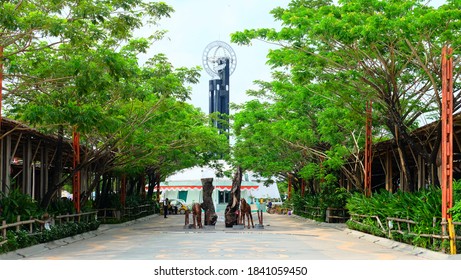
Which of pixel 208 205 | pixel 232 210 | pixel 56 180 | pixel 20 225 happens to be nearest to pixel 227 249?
pixel 20 225

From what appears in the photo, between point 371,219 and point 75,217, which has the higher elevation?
point 371,219

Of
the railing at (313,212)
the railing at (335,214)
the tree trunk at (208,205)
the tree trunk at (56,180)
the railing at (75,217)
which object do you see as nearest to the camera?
the railing at (75,217)

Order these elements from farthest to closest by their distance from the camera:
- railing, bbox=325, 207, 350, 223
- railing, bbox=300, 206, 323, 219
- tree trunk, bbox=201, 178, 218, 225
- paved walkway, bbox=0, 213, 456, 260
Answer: railing, bbox=300, 206, 323, 219 → railing, bbox=325, 207, 350, 223 → tree trunk, bbox=201, 178, 218, 225 → paved walkway, bbox=0, 213, 456, 260

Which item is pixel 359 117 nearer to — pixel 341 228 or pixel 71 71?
pixel 341 228

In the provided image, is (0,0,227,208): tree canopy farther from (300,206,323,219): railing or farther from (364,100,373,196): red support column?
(300,206,323,219): railing

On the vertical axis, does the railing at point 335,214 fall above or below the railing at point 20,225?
below

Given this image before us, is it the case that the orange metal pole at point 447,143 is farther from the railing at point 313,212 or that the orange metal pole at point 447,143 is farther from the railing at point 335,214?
the railing at point 313,212

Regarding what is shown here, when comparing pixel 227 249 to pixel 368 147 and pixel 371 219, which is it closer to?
pixel 371 219

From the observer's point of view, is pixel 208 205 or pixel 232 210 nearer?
pixel 232 210

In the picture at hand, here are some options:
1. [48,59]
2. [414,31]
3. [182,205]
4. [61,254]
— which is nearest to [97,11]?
[48,59]

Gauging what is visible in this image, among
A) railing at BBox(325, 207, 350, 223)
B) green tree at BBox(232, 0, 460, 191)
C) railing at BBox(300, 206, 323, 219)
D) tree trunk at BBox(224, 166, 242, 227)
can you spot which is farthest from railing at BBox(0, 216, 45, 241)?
railing at BBox(300, 206, 323, 219)

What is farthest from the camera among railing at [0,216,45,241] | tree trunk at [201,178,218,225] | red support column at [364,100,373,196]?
tree trunk at [201,178,218,225]

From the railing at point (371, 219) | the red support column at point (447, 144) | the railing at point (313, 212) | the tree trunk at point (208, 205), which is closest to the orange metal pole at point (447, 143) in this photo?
the red support column at point (447, 144)

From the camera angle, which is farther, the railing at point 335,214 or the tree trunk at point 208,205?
the railing at point 335,214
